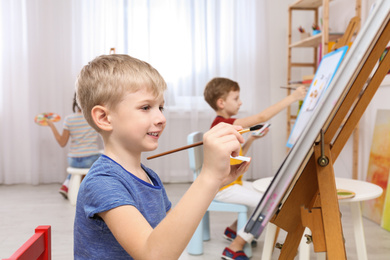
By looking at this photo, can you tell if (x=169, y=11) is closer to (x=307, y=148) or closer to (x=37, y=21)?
Answer: (x=37, y=21)

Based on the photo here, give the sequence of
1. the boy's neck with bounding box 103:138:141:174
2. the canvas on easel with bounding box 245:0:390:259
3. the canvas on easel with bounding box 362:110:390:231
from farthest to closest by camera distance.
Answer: the canvas on easel with bounding box 362:110:390:231, the boy's neck with bounding box 103:138:141:174, the canvas on easel with bounding box 245:0:390:259

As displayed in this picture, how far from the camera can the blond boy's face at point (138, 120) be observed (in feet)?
2.79

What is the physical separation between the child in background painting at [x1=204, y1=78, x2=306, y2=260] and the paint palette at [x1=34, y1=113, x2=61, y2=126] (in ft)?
6.13

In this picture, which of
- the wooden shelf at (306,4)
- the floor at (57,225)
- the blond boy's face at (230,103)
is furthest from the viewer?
the wooden shelf at (306,4)

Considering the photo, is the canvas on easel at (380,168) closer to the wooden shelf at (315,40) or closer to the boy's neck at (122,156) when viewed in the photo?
the wooden shelf at (315,40)

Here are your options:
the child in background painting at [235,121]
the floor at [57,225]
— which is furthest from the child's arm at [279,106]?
the floor at [57,225]

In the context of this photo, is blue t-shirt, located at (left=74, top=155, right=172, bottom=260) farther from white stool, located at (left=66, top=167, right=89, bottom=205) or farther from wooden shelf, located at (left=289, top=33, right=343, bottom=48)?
wooden shelf, located at (left=289, top=33, right=343, bottom=48)

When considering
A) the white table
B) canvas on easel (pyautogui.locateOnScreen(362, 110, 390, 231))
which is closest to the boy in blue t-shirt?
the white table

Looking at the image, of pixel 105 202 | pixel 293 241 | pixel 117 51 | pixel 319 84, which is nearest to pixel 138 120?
pixel 105 202

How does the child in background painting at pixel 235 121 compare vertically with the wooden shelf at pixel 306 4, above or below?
below

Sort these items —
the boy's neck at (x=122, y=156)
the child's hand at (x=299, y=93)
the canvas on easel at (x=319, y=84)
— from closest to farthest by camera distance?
1. the boy's neck at (x=122, y=156)
2. the canvas on easel at (x=319, y=84)
3. the child's hand at (x=299, y=93)

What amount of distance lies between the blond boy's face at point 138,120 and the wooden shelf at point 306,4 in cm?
344

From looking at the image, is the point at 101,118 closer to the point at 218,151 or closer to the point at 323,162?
the point at 218,151

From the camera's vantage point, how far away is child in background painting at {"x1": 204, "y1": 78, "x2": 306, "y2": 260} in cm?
215
